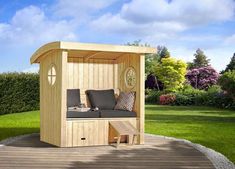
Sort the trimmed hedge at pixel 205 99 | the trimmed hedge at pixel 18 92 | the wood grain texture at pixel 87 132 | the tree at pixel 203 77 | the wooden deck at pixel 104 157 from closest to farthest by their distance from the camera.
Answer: the wooden deck at pixel 104 157, the wood grain texture at pixel 87 132, the trimmed hedge at pixel 18 92, the trimmed hedge at pixel 205 99, the tree at pixel 203 77

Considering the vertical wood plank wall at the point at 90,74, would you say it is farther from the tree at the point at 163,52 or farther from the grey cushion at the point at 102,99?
the tree at the point at 163,52

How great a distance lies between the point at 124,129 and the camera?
7.40 metres

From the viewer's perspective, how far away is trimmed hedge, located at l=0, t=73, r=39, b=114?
658 inches

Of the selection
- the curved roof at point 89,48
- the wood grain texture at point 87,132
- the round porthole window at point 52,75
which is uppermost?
the curved roof at point 89,48

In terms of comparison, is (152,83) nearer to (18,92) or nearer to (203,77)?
(203,77)

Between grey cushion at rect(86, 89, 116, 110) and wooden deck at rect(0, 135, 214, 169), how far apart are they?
1.45 meters

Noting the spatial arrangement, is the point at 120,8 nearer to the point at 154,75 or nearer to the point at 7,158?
the point at 7,158

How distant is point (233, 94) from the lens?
1513 centimetres

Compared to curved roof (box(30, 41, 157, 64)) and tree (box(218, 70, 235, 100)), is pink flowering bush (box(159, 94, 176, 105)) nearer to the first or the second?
tree (box(218, 70, 235, 100))

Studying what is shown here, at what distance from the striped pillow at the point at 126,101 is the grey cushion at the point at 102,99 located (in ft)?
1.12

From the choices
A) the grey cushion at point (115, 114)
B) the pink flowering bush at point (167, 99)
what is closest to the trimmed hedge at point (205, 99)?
the pink flowering bush at point (167, 99)

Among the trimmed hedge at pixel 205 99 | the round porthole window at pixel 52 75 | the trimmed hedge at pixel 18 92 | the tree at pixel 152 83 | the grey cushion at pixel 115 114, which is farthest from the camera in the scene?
the tree at pixel 152 83

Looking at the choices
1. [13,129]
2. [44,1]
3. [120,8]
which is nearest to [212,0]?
[120,8]

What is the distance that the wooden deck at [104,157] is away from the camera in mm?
5695
